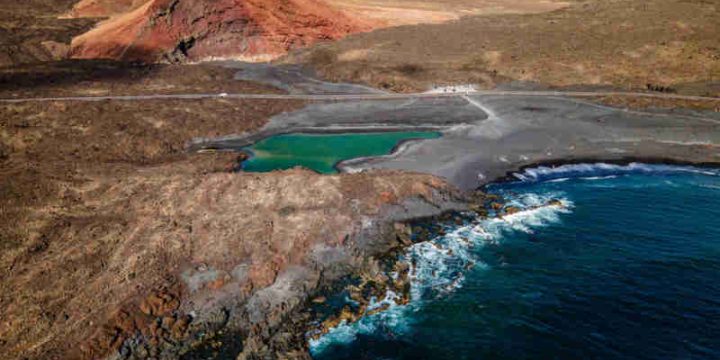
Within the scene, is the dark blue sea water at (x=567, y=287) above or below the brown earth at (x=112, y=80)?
below

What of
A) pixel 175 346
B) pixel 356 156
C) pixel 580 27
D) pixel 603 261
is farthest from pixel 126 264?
pixel 580 27

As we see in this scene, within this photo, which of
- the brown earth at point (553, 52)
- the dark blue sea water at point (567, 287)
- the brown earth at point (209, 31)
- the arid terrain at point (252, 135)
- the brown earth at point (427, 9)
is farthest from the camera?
the brown earth at point (427, 9)

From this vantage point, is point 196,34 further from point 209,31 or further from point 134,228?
point 134,228

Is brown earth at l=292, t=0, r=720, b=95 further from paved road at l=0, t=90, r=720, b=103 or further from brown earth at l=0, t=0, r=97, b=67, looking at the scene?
brown earth at l=0, t=0, r=97, b=67

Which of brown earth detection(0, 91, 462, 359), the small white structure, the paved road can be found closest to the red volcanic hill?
the paved road

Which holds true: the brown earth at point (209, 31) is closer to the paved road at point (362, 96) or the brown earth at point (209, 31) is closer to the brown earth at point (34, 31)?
the brown earth at point (34, 31)

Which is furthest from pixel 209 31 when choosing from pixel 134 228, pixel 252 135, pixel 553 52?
pixel 134 228

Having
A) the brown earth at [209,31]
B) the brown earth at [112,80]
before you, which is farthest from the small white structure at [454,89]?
the brown earth at [209,31]
